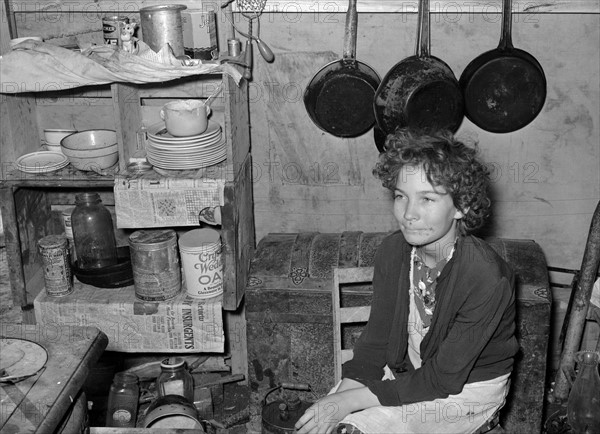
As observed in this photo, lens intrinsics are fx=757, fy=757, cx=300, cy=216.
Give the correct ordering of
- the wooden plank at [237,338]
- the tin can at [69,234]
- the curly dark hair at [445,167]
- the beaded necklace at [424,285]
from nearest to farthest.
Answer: the curly dark hair at [445,167] → the beaded necklace at [424,285] → the tin can at [69,234] → the wooden plank at [237,338]

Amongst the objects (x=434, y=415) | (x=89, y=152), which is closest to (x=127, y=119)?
(x=89, y=152)

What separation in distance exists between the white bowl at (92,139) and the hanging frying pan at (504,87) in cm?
154

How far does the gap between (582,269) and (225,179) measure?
153cm

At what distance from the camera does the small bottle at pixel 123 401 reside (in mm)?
3301

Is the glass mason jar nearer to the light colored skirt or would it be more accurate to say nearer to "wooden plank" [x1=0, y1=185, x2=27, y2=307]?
"wooden plank" [x1=0, y1=185, x2=27, y2=307]

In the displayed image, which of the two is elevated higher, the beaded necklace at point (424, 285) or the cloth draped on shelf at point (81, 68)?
the cloth draped on shelf at point (81, 68)

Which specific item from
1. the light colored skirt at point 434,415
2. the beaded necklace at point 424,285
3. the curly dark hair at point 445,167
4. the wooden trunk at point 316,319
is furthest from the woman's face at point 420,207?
the wooden trunk at point 316,319

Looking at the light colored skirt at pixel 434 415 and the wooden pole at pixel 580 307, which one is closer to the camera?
the light colored skirt at pixel 434 415

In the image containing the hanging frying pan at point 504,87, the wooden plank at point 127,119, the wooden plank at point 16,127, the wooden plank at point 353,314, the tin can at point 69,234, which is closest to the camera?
the wooden plank at point 353,314

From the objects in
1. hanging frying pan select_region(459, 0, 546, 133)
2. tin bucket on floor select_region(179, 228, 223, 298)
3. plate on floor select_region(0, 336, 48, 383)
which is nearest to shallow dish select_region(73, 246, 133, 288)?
tin bucket on floor select_region(179, 228, 223, 298)

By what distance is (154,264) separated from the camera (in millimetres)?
3115

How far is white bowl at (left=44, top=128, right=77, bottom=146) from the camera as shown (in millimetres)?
3293

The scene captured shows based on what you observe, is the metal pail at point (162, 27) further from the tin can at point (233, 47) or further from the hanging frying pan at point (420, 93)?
the hanging frying pan at point (420, 93)

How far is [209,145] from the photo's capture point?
3.03m
